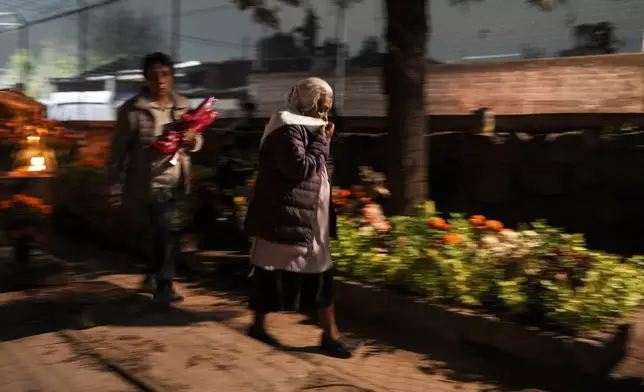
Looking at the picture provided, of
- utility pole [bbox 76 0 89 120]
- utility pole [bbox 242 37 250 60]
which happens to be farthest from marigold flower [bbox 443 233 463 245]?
utility pole [bbox 76 0 89 120]

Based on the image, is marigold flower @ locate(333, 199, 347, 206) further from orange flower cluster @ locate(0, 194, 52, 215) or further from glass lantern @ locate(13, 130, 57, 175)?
glass lantern @ locate(13, 130, 57, 175)

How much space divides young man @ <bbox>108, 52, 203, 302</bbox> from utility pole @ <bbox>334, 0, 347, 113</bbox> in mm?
3121

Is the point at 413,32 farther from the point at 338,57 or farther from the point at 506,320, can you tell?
the point at 338,57

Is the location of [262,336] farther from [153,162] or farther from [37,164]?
[37,164]

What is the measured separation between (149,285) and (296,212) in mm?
2084

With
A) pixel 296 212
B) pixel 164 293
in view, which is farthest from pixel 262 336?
pixel 164 293

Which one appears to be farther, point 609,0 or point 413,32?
point 609,0

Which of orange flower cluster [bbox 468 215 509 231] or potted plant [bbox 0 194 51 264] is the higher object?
orange flower cluster [bbox 468 215 509 231]

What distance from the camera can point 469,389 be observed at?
3639 mm

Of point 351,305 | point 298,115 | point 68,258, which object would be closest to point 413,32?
point 298,115

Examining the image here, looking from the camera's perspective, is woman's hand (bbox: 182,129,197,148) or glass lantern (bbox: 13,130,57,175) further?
glass lantern (bbox: 13,130,57,175)

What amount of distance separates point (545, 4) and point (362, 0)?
2.45 meters

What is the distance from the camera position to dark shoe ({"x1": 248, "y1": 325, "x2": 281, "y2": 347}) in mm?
4195

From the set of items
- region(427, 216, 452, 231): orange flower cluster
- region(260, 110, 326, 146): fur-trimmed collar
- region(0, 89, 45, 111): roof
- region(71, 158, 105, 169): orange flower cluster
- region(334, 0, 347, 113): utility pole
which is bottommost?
region(427, 216, 452, 231): orange flower cluster
